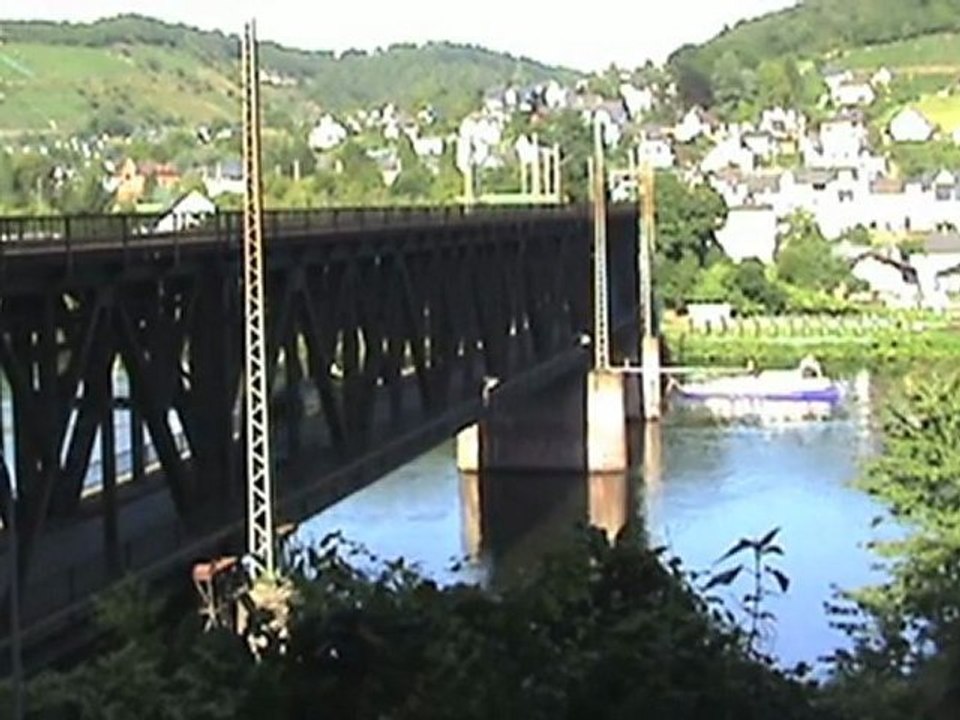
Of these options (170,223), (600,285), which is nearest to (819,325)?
(600,285)

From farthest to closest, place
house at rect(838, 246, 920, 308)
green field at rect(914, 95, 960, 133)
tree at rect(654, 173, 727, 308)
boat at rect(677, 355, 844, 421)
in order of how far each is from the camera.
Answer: green field at rect(914, 95, 960, 133)
house at rect(838, 246, 920, 308)
tree at rect(654, 173, 727, 308)
boat at rect(677, 355, 844, 421)

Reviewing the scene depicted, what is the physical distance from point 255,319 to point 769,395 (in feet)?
172

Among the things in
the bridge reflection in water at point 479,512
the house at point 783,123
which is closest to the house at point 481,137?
the house at point 783,123

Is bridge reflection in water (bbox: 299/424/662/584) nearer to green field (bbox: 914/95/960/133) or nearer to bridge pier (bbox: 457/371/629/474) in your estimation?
bridge pier (bbox: 457/371/629/474)

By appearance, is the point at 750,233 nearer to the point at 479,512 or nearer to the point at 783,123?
the point at 783,123

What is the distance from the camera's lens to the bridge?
2200cm

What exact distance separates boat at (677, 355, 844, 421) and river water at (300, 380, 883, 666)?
3459 millimetres

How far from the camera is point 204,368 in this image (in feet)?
89.9

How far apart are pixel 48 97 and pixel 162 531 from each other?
159496 mm

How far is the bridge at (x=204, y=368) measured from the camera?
2200 cm

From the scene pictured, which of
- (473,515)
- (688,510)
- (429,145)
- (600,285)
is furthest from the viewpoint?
(429,145)

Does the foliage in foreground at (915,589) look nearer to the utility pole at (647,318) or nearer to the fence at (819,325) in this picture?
the utility pole at (647,318)

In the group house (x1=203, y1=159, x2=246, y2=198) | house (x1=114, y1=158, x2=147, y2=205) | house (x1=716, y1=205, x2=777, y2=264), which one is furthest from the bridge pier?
house (x1=716, y1=205, x2=777, y2=264)

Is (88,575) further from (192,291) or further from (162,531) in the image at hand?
(192,291)
